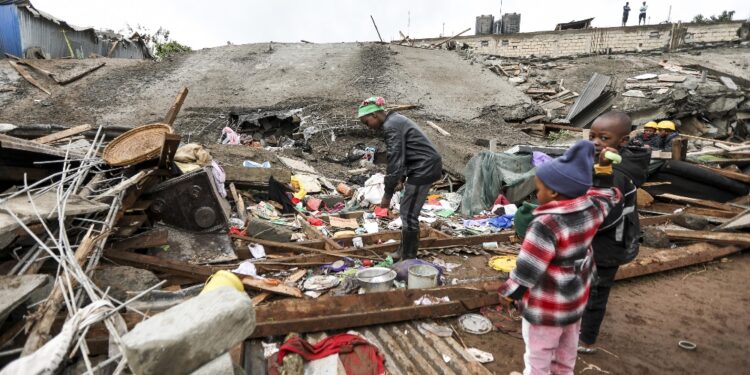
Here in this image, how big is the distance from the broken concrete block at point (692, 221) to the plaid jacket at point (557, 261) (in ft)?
17.4

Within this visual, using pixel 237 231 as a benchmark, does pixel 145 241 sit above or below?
above

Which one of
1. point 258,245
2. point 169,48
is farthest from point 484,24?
point 258,245

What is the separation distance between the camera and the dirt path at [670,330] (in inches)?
126

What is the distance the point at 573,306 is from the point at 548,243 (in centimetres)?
43

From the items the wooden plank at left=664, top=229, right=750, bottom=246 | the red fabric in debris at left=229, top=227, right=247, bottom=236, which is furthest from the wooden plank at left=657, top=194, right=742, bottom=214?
the red fabric in debris at left=229, top=227, right=247, bottom=236

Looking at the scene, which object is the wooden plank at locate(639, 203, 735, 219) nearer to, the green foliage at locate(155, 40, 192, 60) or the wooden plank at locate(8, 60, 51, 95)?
the wooden plank at locate(8, 60, 51, 95)

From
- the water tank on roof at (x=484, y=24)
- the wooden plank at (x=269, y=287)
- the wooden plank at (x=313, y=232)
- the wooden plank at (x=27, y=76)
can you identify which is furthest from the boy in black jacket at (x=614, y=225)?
the water tank on roof at (x=484, y=24)

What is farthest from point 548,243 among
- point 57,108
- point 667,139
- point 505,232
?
point 57,108

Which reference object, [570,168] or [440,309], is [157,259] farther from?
[570,168]

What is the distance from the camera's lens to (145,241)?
14.5ft

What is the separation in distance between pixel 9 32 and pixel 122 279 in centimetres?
1746

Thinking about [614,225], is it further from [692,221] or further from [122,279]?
[692,221]

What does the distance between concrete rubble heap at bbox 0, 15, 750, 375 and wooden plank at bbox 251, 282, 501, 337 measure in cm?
1

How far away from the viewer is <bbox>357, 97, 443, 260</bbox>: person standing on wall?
4.52 m
